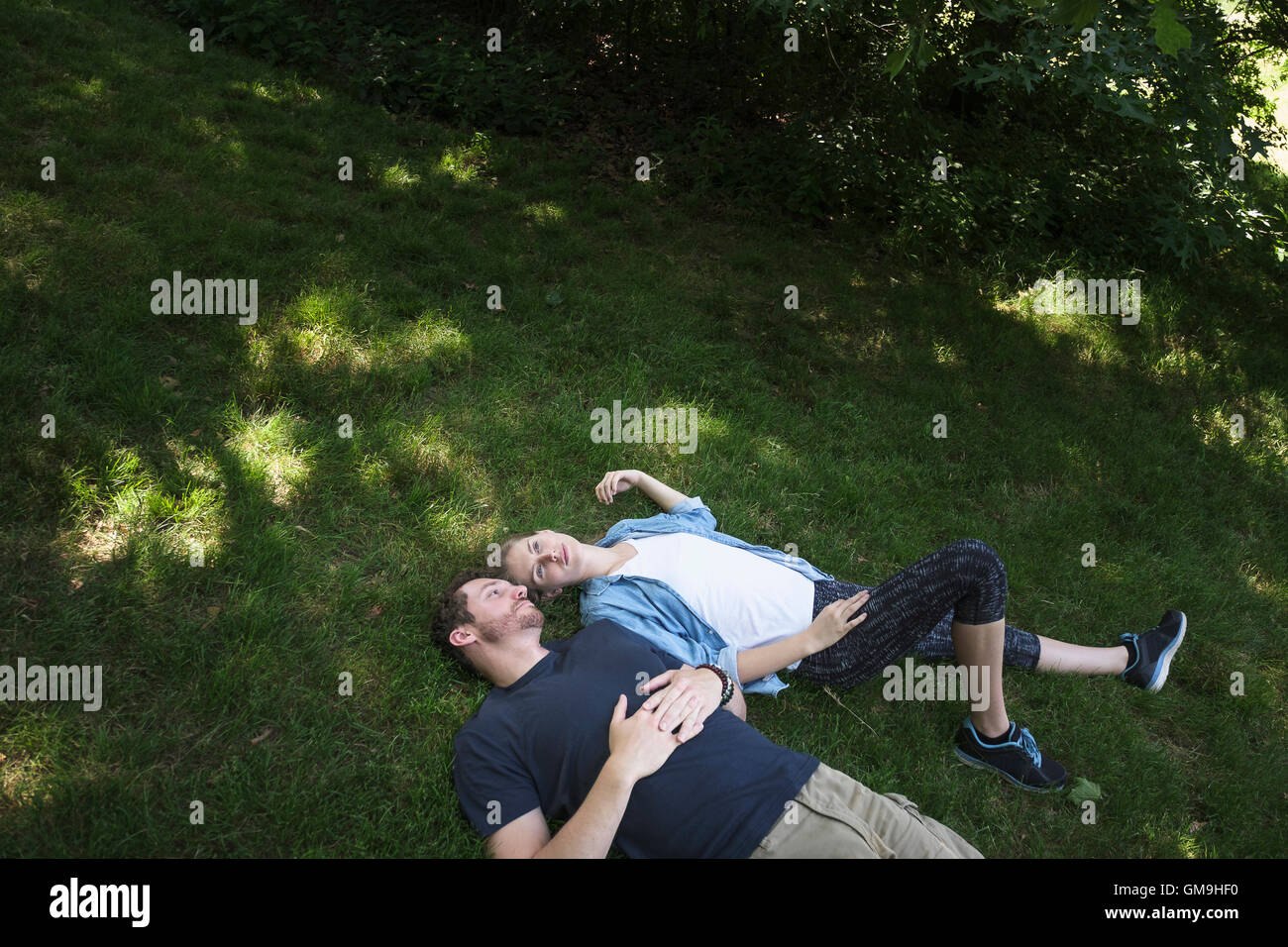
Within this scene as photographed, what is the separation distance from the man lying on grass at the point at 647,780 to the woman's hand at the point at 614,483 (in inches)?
46.4

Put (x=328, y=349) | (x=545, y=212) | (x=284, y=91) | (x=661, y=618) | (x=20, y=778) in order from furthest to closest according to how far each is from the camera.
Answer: (x=284, y=91) < (x=545, y=212) < (x=328, y=349) < (x=661, y=618) < (x=20, y=778)

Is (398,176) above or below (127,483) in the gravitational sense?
above

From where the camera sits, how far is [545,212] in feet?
23.8

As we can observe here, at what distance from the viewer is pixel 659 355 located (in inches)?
239

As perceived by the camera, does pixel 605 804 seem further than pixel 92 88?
No

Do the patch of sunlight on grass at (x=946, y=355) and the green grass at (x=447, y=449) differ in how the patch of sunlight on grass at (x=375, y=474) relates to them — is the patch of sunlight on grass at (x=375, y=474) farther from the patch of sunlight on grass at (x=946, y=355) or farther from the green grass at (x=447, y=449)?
the patch of sunlight on grass at (x=946, y=355)

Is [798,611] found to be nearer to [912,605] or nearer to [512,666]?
[912,605]

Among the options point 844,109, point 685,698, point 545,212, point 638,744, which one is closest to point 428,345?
point 545,212

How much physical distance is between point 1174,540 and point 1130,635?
1.25m

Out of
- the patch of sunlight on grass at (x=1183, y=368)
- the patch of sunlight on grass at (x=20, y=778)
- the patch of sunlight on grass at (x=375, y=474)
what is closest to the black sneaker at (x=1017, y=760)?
the patch of sunlight on grass at (x=375, y=474)

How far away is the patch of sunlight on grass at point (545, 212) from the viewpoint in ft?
23.5

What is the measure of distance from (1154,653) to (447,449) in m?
3.74

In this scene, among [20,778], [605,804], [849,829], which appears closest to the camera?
[605,804]

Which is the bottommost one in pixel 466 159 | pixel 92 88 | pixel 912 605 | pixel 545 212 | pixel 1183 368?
pixel 912 605
